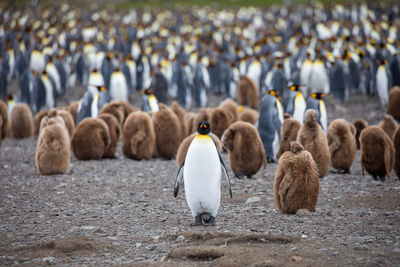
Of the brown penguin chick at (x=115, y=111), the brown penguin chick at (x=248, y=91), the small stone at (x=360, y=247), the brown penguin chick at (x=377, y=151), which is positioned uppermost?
the brown penguin chick at (x=248, y=91)

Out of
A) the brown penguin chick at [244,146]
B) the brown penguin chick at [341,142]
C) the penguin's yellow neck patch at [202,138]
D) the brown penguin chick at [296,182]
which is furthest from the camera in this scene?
the brown penguin chick at [341,142]

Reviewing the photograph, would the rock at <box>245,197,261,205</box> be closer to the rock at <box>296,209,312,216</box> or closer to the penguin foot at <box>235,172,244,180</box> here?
the rock at <box>296,209,312,216</box>

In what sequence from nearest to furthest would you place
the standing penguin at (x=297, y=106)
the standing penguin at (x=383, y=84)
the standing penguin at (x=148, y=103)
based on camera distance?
the standing penguin at (x=297, y=106), the standing penguin at (x=148, y=103), the standing penguin at (x=383, y=84)

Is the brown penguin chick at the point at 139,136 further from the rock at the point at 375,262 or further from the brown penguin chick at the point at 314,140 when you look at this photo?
the rock at the point at 375,262

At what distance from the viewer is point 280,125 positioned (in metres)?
9.16

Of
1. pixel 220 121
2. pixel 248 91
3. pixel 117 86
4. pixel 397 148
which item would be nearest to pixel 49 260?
pixel 397 148

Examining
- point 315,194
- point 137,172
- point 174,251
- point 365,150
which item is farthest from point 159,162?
point 174,251

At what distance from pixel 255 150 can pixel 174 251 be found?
3.22 metres

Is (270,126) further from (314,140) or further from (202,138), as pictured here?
(202,138)

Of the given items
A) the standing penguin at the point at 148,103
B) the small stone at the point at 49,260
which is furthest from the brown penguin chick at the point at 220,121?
the small stone at the point at 49,260

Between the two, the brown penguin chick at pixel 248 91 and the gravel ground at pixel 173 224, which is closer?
the gravel ground at pixel 173 224

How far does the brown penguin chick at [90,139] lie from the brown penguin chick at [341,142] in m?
3.65

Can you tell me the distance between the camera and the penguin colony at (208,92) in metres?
7.41

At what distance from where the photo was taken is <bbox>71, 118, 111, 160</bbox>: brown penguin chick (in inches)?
356
